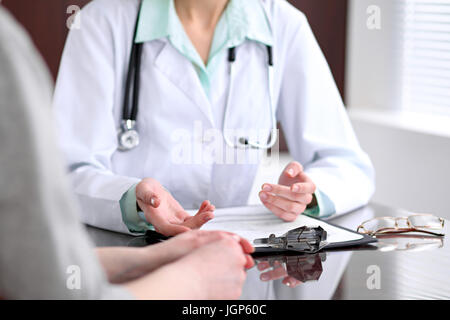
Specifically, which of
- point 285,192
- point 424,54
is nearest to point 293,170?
point 285,192

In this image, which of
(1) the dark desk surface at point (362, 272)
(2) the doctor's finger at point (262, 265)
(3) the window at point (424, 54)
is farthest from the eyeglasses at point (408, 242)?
(3) the window at point (424, 54)

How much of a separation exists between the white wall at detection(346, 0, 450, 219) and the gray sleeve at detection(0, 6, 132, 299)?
1.91 m

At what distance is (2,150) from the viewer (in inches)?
23.1

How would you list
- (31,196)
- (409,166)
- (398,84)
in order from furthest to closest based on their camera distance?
(398,84) → (409,166) → (31,196)

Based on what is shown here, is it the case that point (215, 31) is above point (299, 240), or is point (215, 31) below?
above

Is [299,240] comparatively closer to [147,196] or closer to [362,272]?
[362,272]

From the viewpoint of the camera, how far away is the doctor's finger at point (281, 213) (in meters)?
1.28

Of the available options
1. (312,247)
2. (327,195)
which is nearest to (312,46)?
(327,195)

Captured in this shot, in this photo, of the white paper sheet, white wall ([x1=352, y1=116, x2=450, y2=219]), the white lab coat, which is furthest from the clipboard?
white wall ([x1=352, y1=116, x2=450, y2=219])

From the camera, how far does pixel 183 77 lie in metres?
1.63

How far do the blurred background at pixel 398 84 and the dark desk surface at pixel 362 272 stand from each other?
1.27m

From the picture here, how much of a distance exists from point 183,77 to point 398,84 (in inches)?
60.8

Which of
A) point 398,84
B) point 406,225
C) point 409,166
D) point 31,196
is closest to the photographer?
point 31,196

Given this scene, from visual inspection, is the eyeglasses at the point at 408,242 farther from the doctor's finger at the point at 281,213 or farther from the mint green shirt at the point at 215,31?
the mint green shirt at the point at 215,31
